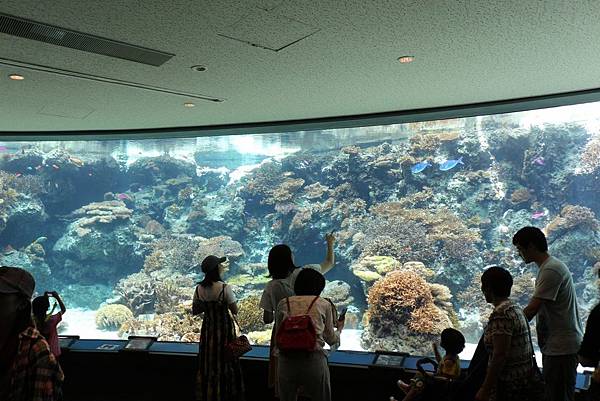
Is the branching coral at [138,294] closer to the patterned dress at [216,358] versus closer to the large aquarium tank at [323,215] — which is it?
the large aquarium tank at [323,215]

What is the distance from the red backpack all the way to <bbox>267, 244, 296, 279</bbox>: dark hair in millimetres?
549

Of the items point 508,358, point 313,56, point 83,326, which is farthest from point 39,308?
point 83,326

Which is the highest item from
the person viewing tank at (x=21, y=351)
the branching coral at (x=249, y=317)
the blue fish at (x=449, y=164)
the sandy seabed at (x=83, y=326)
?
the blue fish at (x=449, y=164)

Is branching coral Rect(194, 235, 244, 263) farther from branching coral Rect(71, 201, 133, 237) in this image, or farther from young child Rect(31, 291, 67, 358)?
young child Rect(31, 291, 67, 358)

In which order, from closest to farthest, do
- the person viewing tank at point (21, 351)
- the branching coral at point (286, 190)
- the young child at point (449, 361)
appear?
1. the person viewing tank at point (21, 351)
2. the young child at point (449, 361)
3. the branching coral at point (286, 190)

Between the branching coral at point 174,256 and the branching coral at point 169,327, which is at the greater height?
the branching coral at point 174,256

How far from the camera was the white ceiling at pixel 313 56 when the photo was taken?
7.36 ft

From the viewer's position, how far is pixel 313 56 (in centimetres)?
291

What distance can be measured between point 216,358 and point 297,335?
1.25 metres

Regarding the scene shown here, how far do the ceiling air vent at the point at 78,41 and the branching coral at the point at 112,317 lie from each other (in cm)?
769

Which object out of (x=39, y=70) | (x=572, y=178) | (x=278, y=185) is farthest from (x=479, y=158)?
(x=39, y=70)

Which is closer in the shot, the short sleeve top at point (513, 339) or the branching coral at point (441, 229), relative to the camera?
the short sleeve top at point (513, 339)

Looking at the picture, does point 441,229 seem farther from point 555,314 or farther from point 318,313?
point 318,313

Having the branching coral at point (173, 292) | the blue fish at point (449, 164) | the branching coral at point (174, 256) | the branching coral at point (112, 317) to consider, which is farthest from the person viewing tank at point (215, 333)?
the branching coral at point (112, 317)
